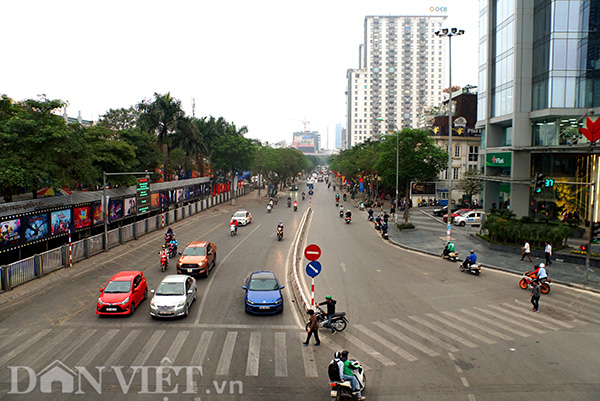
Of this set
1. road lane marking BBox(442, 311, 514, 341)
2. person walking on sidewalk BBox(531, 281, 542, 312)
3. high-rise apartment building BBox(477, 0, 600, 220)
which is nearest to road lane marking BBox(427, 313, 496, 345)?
road lane marking BBox(442, 311, 514, 341)

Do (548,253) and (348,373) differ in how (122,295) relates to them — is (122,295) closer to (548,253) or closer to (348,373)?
(348,373)

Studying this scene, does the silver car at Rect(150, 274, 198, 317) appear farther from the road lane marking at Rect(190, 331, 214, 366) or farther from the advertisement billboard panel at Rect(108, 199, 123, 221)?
the advertisement billboard panel at Rect(108, 199, 123, 221)

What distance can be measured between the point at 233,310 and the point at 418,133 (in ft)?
98.9

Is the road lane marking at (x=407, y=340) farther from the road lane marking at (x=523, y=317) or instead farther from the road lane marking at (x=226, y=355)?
the road lane marking at (x=523, y=317)

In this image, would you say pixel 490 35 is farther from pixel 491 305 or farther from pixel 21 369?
pixel 21 369

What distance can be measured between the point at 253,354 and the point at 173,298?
458cm

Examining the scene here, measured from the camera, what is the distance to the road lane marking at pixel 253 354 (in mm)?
10680

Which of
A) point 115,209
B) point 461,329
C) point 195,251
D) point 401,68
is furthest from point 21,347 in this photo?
point 401,68

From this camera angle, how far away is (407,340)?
41.9ft

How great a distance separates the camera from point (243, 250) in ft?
93.2

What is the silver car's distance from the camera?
14.4 metres

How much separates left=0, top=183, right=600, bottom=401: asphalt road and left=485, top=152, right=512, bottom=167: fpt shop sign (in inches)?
930

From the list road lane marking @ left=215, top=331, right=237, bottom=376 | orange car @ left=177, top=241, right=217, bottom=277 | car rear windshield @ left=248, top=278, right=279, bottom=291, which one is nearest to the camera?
road lane marking @ left=215, top=331, right=237, bottom=376

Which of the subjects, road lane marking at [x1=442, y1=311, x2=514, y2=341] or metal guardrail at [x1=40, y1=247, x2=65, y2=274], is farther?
metal guardrail at [x1=40, y1=247, x2=65, y2=274]
